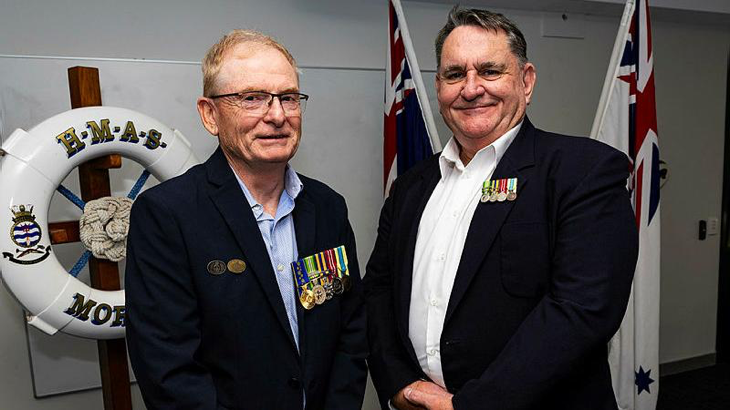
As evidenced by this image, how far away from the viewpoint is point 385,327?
1402mm

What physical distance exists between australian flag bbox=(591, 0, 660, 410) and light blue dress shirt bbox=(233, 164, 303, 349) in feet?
4.69

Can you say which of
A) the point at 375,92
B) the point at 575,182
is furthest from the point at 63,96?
the point at 575,182

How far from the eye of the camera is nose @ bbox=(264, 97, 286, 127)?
1084mm

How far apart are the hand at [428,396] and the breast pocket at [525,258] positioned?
0.27 metres

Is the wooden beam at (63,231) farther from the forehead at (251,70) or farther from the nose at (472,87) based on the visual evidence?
the nose at (472,87)

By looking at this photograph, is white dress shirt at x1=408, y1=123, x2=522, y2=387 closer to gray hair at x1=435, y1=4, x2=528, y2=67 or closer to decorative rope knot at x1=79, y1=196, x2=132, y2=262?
gray hair at x1=435, y1=4, x2=528, y2=67

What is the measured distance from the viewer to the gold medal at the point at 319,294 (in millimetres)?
1173

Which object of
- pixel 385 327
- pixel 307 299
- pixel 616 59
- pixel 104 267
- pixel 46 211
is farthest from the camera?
pixel 616 59

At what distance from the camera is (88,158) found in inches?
68.3

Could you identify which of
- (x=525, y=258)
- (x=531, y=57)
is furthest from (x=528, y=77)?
(x=531, y=57)

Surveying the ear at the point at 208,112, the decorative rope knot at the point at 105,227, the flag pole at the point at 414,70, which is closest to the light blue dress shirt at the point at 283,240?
the ear at the point at 208,112

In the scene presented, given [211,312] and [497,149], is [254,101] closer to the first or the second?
[211,312]

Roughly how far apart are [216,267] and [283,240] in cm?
16

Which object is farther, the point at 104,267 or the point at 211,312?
the point at 104,267
